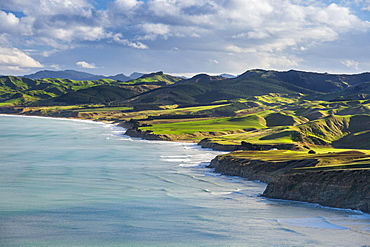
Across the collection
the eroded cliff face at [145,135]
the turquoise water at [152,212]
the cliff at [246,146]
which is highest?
the eroded cliff face at [145,135]

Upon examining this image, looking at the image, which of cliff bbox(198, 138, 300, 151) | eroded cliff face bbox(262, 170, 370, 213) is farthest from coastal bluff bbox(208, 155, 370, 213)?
cliff bbox(198, 138, 300, 151)

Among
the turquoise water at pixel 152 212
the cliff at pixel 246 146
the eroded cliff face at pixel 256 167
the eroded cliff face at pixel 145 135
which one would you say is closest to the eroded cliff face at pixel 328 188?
the turquoise water at pixel 152 212

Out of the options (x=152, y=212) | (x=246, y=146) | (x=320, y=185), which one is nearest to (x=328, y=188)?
(x=320, y=185)

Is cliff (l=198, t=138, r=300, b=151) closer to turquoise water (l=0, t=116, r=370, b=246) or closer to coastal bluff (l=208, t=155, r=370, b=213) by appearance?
turquoise water (l=0, t=116, r=370, b=246)

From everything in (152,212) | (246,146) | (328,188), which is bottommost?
(152,212)

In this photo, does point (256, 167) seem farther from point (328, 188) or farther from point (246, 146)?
point (246, 146)

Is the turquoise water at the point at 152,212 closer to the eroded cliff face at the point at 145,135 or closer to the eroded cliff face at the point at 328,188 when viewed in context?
the eroded cliff face at the point at 328,188

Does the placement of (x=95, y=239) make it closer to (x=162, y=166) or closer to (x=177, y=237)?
(x=177, y=237)
